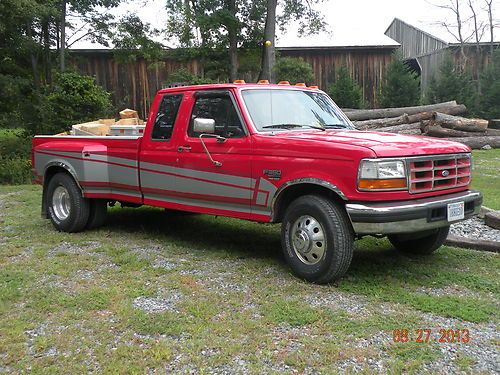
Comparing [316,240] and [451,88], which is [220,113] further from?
[451,88]

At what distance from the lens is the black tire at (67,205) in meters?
7.57

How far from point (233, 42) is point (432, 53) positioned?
11.5m

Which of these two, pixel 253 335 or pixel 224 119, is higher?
pixel 224 119

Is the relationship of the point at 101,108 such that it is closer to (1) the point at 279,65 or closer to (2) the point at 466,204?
(1) the point at 279,65

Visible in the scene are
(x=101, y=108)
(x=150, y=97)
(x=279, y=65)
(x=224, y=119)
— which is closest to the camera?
(x=224, y=119)

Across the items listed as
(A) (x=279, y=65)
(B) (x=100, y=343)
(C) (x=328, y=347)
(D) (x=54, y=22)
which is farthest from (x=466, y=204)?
→ (D) (x=54, y=22)

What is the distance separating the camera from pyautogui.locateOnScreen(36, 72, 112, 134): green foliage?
51.8ft

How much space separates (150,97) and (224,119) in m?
19.6

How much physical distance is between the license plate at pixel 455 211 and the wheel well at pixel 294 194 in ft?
3.35

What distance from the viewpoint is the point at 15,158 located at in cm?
1619

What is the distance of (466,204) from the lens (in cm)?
529

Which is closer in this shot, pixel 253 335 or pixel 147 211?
pixel 253 335

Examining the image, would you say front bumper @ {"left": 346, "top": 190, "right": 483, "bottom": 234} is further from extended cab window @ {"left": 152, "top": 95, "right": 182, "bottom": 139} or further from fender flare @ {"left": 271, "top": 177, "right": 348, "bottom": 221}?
extended cab window @ {"left": 152, "top": 95, "right": 182, "bottom": 139}

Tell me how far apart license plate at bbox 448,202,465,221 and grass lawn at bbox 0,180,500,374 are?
639 mm
